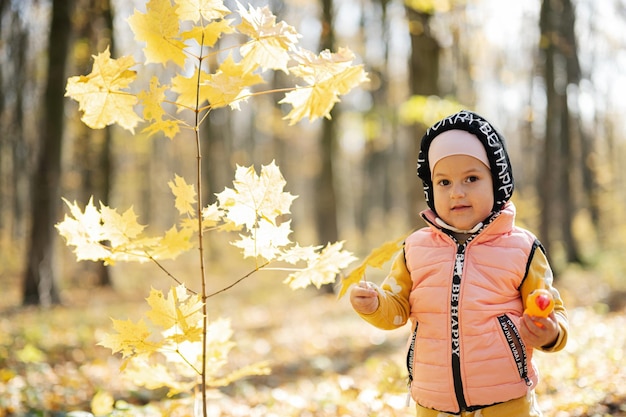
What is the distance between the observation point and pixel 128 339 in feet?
7.01

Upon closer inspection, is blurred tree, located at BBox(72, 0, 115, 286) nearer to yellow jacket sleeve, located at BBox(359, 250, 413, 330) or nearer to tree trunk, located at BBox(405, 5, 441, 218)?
tree trunk, located at BBox(405, 5, 441, 218)

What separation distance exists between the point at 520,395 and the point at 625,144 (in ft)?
158

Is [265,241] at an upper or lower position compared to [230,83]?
lower

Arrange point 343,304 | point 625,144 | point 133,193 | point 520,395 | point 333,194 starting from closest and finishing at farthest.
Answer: point 520,395
point 343,304
point 333,194
point 133,193
point 625,144

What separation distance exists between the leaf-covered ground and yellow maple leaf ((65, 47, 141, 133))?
1.44 m

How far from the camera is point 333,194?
1190cm

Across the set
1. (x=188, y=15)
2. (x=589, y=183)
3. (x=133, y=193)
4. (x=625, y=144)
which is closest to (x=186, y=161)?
(x=133, y=193)

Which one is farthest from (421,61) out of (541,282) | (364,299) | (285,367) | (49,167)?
(49,167)

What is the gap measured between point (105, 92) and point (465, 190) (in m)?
1.47

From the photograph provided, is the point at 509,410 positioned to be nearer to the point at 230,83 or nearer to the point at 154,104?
the point at 230,83

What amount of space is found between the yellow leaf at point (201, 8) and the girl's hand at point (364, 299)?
1.15m

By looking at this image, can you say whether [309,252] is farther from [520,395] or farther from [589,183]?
[589,183]

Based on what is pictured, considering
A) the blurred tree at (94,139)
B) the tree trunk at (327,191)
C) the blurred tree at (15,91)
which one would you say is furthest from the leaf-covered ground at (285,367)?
the blurred tree at (15,91)

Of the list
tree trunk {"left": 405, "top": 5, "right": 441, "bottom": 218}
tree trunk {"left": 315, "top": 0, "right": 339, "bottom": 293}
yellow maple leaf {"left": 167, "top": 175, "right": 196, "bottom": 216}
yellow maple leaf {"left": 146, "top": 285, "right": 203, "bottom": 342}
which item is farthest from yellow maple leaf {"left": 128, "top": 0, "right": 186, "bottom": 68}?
tree trunk {"left": 315, "top": 0, "right": 339, "bottom": 293}
